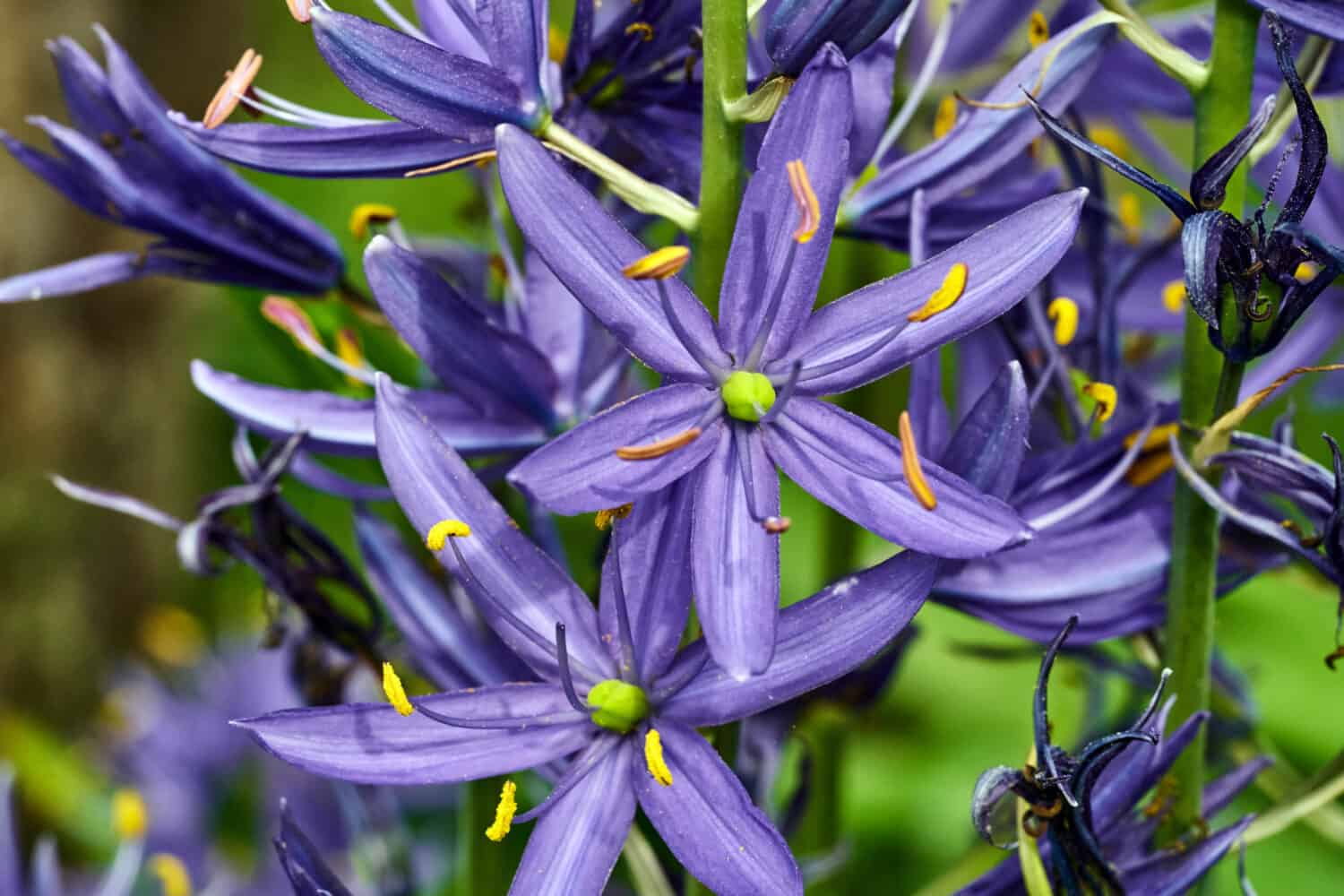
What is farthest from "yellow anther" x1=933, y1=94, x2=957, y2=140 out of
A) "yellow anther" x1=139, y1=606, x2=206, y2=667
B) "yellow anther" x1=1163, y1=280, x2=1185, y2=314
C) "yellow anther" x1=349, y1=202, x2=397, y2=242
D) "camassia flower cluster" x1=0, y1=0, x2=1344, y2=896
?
"yellow anther" x1=139, y1=606, x2=206, y2=667

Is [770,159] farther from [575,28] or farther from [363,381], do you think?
[363,381]

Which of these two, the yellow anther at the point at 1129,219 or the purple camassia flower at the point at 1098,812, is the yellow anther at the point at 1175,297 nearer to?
the yellow anther at the point at 1129,219

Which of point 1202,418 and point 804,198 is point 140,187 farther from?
point 1202,418

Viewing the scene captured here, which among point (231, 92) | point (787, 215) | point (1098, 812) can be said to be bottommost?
point (1098, 812)

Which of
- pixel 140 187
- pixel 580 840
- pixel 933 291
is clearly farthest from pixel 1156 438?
pixel 140 187

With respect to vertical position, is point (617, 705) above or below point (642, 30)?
below

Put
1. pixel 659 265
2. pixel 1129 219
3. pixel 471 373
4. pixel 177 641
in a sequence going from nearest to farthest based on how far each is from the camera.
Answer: pixel 659 265 → pixel 471 373 → pixel 1129 219 → pixel 177 641

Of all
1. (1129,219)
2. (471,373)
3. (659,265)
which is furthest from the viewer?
(1129,219)

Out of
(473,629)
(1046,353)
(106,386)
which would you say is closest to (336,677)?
(473,629)

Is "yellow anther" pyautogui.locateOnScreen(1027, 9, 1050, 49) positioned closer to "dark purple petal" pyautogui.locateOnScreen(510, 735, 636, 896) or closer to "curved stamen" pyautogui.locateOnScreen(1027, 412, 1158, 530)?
"curved stamen" pyautogui.locateOnScreen(1027, 412, 1158, 530)
